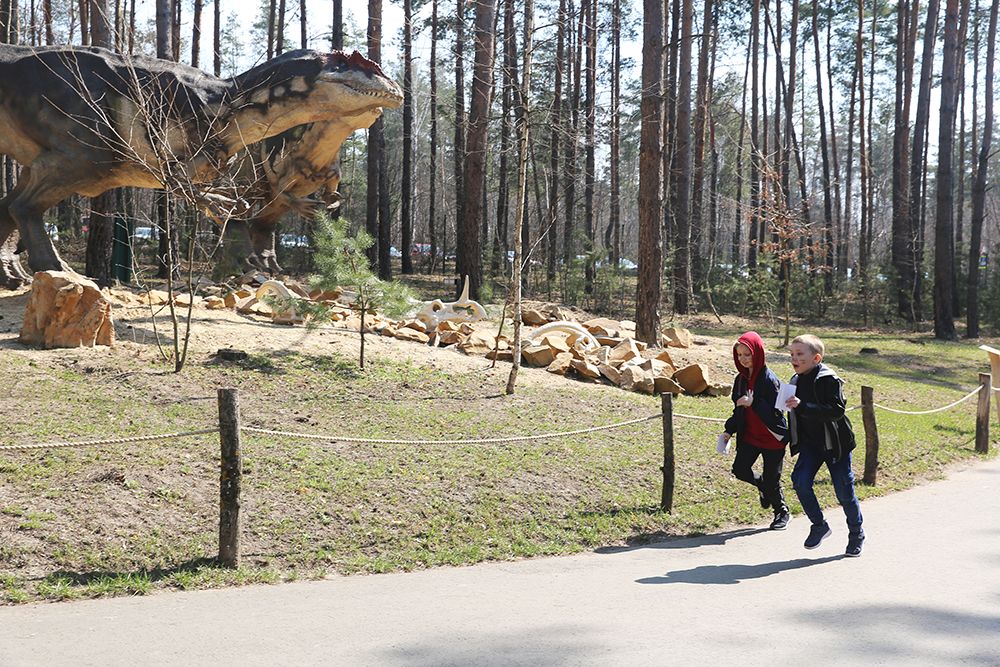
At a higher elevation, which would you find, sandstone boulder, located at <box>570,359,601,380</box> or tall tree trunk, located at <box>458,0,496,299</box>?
tall tree trunk, located at <box>458,0,496,299</box>

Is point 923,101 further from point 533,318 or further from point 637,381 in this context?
point 637,381

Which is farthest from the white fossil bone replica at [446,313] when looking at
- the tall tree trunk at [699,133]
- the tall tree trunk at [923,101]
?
the tall tree trunk at [923,101]

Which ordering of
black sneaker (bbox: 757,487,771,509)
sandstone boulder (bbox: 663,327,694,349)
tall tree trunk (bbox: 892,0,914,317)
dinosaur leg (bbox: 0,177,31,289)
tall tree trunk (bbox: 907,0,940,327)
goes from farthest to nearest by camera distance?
tall tree trunk (bbox: 892,0,914,317) < tall tree trunk (bbox: 907,0,940,327) < sandstone boulder (bbox: 663,327,694,349) < dinosaur leg (bbox: 0,177,31,289) < black sneaker (bbox: 757,487,771,509)

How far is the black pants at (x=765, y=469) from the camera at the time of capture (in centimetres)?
561

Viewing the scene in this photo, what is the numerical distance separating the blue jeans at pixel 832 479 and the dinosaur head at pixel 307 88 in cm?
724

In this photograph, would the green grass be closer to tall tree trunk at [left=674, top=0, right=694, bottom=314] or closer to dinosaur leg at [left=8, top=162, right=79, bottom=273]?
dinosaur leg at [left=8, top=162, right=79, bottom=273]

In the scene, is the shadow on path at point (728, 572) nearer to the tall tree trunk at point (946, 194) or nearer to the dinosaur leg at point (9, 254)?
the dinosaur leg at point (9, 254)

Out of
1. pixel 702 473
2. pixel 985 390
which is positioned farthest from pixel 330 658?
pixel 985 390

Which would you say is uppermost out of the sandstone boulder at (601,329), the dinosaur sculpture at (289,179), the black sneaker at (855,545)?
the dinosaur sculpture at (289,179)

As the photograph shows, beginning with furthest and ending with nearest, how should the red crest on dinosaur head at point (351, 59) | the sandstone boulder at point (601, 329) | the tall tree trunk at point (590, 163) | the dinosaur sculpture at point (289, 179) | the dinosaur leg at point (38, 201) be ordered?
the tall tree trunk at point (590, 163) < the sandstone boulder at point (601, 329) < the dinosaur sculpture at point (289, 179) < the red crest on dinosaur head at point (351, 59) < the dinosaur leg at point (38, 201)

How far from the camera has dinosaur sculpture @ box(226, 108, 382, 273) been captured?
12195 mm

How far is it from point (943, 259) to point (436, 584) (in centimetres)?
2001

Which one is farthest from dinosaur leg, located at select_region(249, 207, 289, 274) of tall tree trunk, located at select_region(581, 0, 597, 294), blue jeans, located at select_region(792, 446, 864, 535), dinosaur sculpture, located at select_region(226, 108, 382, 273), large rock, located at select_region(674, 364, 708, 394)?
blue jeans, located at select_region(792, 446, 864, 535)

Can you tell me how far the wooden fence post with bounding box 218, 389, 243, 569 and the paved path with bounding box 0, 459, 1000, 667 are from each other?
348 mm
